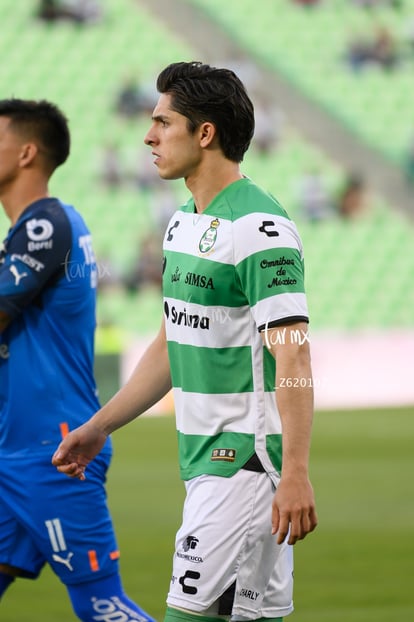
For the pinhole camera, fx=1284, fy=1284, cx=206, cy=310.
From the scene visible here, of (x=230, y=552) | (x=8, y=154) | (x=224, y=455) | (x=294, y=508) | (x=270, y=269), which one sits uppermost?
(x=8, y=154)

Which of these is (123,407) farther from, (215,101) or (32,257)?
(215,101)

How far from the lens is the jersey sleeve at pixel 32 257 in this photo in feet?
14.4

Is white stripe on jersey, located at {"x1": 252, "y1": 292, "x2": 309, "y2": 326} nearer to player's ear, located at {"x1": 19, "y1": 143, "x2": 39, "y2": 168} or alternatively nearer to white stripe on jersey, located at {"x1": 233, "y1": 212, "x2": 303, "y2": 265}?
white stripe on jersey, located at {"x1": 233, "y1": 212, "x2": 303, "y2": 265}

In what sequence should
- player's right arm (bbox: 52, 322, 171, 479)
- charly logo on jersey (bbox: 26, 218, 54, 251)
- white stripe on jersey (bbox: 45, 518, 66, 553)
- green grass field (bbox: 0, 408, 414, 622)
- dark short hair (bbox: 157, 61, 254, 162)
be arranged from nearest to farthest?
1. dark short hair (bbox: 157, 61, 254, 162)
2. player's right arm (bbox: 52, 322, 171, 479)
3. white stripe on jersey (bbox: 45, 518, 66, 553)
4. charly logo on jersey (bbox: 26, 218, 54, 251)
5. green grass field (bbox: 0, 408, 414, 622)

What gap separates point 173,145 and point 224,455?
0.88 m

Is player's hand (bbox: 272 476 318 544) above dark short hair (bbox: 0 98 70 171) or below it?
below

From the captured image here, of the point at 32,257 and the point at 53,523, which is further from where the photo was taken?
the point at 32,257

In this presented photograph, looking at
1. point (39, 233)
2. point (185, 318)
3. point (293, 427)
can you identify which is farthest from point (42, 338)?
point (293, 427)

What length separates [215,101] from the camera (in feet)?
11.7

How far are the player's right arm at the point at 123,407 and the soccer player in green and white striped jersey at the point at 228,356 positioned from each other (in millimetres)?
225

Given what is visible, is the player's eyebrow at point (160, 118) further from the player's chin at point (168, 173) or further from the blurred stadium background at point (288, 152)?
the blurred stadium background at point (288, 152)

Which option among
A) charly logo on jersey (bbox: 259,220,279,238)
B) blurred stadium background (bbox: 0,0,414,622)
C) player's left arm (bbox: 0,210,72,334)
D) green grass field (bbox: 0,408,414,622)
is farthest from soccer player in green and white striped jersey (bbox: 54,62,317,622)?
blurred stadium background (bbox: 0,0,414,622)

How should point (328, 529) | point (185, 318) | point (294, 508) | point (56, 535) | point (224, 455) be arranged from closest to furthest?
1. point (294, 508)
2. point (224, 455)
3. point (185, 318)
4. point (56, 535)
5. point (328, 529)

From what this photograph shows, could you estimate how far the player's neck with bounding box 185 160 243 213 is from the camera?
11.8 ft
